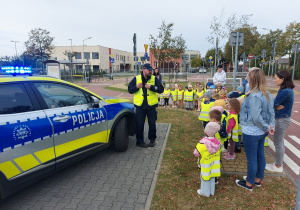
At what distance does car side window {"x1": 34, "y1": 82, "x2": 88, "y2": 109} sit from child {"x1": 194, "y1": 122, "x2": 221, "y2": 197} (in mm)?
2208

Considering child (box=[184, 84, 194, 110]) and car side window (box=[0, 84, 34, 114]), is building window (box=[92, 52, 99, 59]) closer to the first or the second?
child (box=[184, 84, 194, 110])

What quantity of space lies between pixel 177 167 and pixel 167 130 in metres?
2.43

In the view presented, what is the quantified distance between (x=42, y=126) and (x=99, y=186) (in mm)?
1350

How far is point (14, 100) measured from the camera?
2.88 meters

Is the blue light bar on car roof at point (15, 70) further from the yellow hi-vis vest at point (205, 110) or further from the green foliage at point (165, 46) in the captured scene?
the green foliage at point (165, 46)

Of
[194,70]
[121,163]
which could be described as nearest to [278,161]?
[121,163]

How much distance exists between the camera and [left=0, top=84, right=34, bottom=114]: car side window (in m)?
2.76

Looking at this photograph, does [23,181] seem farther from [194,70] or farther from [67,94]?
[194,70]

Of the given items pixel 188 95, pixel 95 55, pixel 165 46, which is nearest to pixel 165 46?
pixel 165 46

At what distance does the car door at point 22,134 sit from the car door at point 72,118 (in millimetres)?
144

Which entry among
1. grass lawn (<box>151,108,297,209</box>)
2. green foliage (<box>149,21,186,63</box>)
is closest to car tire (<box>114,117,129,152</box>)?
grass lawn (<box>151,108,297,209</box>)

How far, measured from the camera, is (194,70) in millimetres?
56531

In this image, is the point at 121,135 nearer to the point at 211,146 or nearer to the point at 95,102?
the point at 95,102

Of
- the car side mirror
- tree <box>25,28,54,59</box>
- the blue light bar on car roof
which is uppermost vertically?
tree <box>25,28,54,59</box>
